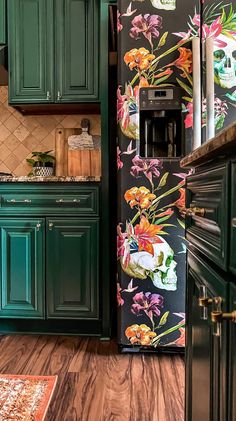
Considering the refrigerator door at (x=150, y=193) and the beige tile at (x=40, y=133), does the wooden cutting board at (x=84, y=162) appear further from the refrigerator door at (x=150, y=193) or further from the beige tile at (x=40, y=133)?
the refrigerator door at (x=150, y=193)

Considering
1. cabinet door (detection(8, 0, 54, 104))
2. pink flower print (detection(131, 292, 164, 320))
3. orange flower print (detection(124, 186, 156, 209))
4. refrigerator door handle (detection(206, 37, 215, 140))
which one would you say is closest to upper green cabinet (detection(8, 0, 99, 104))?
cabinet door (detection(8, 0, 54, 104))

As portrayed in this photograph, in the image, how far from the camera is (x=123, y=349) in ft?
6.43

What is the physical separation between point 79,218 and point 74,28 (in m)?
1.18

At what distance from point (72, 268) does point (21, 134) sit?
1.17 meters

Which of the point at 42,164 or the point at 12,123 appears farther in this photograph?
the point at 12,123

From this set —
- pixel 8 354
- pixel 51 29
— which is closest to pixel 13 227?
pixel 8 354

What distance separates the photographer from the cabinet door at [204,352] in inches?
25.0

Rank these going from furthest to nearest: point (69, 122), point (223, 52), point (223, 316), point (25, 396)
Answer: point (69, 122)
point (223, 52)
point (25, 396)
point (223, 316)

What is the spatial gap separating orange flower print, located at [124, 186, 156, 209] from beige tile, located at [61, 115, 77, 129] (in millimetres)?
984

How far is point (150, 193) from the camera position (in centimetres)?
191

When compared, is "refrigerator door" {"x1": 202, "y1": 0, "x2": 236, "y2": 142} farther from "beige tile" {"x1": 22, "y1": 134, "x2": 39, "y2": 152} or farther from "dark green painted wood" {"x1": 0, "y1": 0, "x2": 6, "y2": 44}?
"beige tile" {"x1": 22, "y1": 134, "x2": 39, "y2": 152}

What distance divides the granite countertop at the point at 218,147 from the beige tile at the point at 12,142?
209 centimetres

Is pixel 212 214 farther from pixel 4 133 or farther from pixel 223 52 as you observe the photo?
pixel 4 133

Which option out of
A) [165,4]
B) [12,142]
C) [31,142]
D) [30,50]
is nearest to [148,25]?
[165,4]
